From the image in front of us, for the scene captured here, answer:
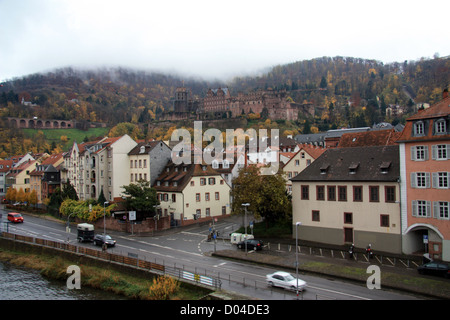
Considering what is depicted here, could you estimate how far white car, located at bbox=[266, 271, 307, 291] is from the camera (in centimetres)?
2777

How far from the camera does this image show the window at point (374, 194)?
39.7m

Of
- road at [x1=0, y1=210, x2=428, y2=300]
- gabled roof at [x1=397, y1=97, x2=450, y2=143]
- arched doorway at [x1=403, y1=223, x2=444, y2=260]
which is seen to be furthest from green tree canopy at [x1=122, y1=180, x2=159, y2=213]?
gabled roof at [x1=397, y1=97, x2=450, y2=143]

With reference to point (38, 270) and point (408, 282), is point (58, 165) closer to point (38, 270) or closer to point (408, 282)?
point (38, 270)

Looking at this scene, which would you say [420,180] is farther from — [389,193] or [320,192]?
[320,192]

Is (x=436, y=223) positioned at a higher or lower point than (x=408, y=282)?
higher

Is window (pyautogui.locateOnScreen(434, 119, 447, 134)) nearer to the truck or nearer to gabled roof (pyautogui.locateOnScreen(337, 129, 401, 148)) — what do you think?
gabled roof (pyautogui.locateOnScreen(337, 129, 401, 148))

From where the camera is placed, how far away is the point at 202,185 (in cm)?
6150

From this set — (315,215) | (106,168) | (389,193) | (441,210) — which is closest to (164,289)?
(315,215)

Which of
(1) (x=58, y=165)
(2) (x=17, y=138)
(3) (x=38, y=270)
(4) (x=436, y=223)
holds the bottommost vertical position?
(3) (x=38, y=270)

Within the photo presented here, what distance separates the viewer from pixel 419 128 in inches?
1476
